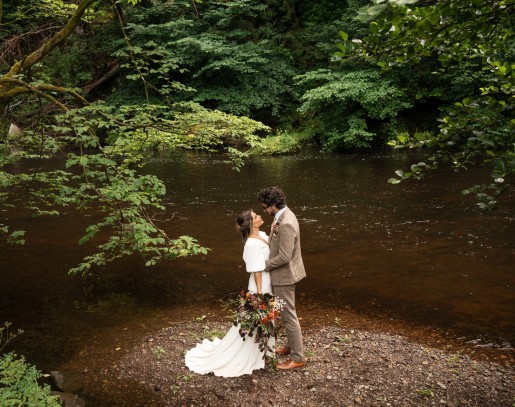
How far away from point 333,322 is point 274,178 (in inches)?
422

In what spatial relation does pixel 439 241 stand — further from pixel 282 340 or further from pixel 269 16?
pixel 269 16

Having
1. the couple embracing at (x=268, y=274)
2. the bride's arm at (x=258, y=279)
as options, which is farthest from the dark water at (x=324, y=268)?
the bride's arm at (x=258, y=279)

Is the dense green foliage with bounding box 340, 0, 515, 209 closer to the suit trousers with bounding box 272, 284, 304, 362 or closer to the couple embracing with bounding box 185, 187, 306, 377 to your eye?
the couple embracing with bounding box 185, 187, 306, 377

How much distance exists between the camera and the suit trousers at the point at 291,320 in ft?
17.4

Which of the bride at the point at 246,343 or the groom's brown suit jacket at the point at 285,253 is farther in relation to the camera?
the bride at the point at 246,343

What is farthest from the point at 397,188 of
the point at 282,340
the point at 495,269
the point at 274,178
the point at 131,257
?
the point at 282,340

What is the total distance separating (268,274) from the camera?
5.34 metres

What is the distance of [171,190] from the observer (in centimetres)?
1600

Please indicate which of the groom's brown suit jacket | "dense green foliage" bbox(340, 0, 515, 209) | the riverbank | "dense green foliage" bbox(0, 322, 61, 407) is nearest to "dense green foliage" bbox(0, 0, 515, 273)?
"dense green foliage" bbox(340, 0, 515, 209)

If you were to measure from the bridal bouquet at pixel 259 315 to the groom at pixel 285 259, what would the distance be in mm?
137

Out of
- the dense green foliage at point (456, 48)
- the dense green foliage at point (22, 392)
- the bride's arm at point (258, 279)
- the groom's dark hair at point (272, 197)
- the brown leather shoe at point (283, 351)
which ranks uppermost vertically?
the dense green foliage at point (456, 48)

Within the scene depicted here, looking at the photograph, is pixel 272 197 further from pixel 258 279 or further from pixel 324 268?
pixel 324 268

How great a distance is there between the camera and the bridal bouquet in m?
5.16

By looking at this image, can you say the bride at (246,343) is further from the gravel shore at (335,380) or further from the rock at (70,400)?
the rock at (70,400)
